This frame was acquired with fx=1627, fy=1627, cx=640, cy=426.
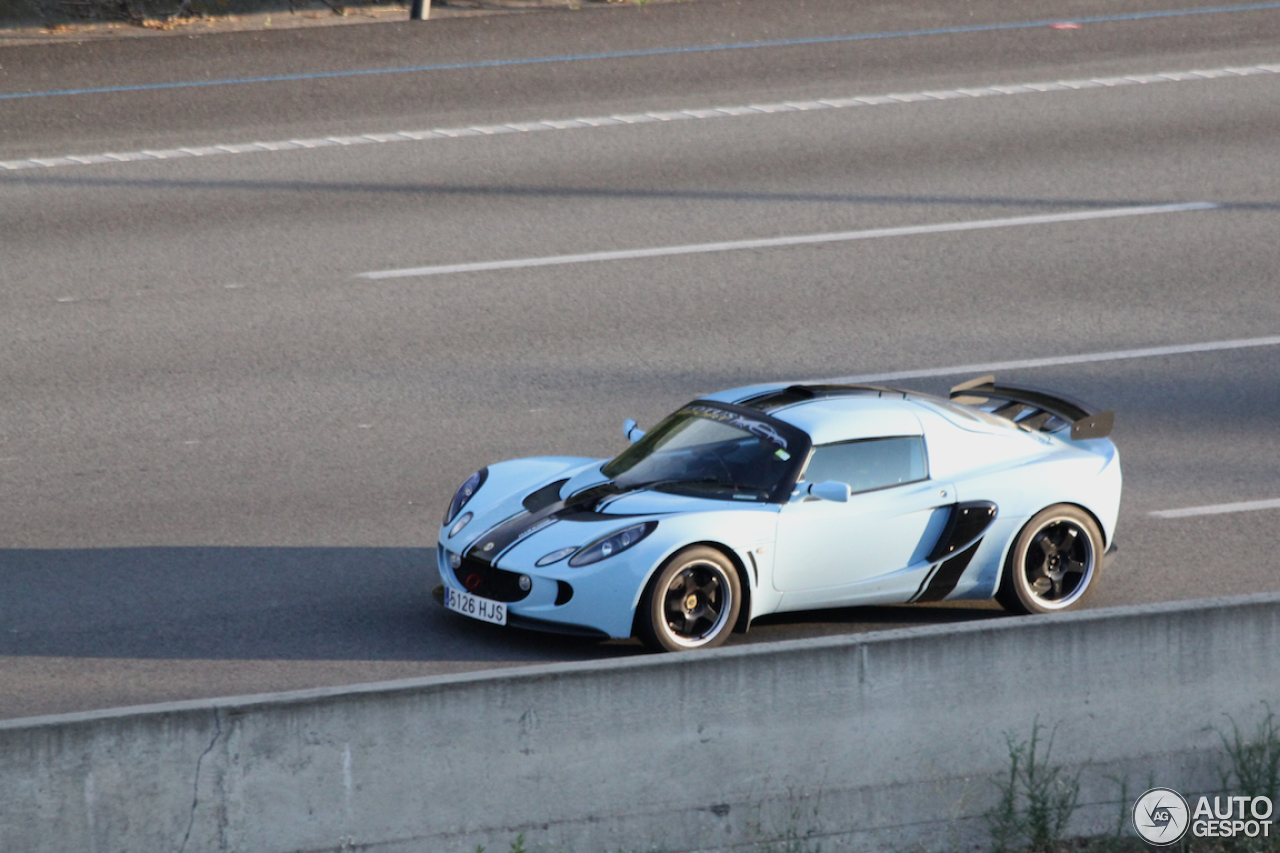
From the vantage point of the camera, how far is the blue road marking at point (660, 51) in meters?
16.8

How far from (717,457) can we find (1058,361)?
4185 mm

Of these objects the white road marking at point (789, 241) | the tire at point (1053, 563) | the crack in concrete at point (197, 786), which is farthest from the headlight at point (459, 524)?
the white road marking at point (789, 241)

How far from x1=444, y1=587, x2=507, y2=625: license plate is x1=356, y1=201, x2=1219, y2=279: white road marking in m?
5.38

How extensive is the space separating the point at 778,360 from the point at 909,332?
1.11 metres

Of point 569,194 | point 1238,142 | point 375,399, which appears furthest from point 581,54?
point 375,399

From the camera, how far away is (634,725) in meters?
6.15

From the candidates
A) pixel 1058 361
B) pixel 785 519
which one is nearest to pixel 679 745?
pixel 785 519

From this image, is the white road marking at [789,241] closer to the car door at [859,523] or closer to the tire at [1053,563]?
the car door at [859,523]

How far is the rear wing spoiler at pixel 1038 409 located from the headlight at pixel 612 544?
223 cm

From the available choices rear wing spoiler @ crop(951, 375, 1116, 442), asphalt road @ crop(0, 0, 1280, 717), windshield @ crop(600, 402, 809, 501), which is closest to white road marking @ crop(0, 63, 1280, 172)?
asphalt road @ crop(0, 0, 1280, 717)

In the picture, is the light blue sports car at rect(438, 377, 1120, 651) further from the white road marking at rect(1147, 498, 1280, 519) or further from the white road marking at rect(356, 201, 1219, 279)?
the white road marking at rect(356, 201, 1219, 279)

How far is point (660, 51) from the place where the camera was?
58.6ft

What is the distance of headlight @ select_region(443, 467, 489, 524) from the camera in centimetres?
819

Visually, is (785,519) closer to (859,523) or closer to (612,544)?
(859,523)
